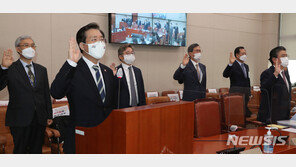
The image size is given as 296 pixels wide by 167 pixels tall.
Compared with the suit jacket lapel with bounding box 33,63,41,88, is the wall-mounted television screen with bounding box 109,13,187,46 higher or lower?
higher

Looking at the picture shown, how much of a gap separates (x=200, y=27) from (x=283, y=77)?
4.23 meters

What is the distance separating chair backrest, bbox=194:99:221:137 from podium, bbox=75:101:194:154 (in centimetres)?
118

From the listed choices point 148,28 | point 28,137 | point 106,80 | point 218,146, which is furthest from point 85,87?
point 148,28

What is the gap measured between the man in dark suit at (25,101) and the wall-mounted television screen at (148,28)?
100.0 inches

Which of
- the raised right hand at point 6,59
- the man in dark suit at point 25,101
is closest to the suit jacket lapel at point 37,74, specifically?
the man in dark suit at point 25,101

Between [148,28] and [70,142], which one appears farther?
[148,28]

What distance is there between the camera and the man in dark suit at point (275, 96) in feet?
9.88

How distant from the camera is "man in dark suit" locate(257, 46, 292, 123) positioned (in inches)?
119

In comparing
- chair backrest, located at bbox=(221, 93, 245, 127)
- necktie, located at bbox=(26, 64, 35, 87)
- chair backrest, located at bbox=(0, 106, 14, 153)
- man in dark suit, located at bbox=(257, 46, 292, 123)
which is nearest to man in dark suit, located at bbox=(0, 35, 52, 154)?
necktie, located at bbox=(26, 64, 35, 87)

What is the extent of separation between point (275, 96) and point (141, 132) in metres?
2.28

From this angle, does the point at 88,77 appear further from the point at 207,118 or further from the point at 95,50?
the point at 207,118

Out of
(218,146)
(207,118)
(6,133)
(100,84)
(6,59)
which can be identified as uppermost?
(6,59)

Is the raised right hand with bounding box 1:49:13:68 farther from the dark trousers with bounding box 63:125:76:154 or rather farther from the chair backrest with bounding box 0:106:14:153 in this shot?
the dark trousers with bounding box 63:125:76:154

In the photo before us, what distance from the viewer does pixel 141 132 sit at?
4.36 feet
